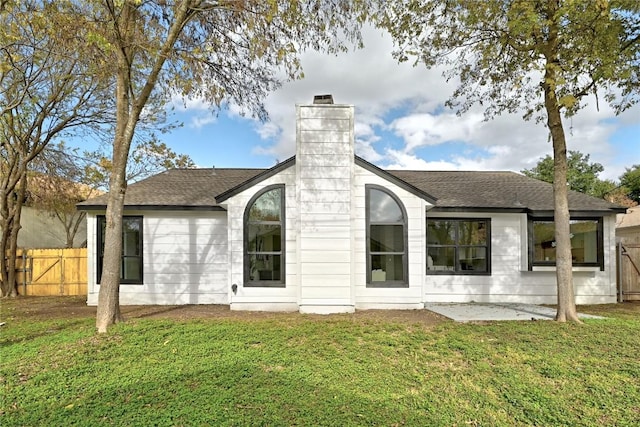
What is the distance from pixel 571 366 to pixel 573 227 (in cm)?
669

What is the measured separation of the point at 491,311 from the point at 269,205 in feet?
18.6

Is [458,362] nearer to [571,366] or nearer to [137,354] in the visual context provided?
[571,366]

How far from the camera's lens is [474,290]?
9602mm

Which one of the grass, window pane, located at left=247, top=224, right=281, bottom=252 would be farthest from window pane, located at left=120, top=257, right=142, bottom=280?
window pane, located at left=247, top=224, right=281, bottom=252

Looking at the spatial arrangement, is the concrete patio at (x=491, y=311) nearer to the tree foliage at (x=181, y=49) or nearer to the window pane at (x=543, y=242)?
the window pane at (x=543, y=242)

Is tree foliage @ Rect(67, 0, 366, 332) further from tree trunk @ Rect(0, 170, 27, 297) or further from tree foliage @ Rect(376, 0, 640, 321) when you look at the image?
tree trunk @ Rect(0, 170, 27, 297)

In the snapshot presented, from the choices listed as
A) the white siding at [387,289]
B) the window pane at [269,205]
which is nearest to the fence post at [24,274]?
the window pane at [269,205]

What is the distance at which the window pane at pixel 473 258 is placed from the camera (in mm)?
9695

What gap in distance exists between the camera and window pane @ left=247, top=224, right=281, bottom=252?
8.35 m

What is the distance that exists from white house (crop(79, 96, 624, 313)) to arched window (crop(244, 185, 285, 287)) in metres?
0.02

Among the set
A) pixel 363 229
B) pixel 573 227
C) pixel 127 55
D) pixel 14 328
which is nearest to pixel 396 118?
pixel 573 227

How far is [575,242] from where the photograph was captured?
9828 millimetres

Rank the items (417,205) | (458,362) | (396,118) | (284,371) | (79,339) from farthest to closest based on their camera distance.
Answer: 1. (396,118)
2. (417,205)
3. (79,339)
4. (458,362)
5. (284,371)

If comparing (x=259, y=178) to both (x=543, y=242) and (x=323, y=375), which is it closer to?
(x=323, y=375)
